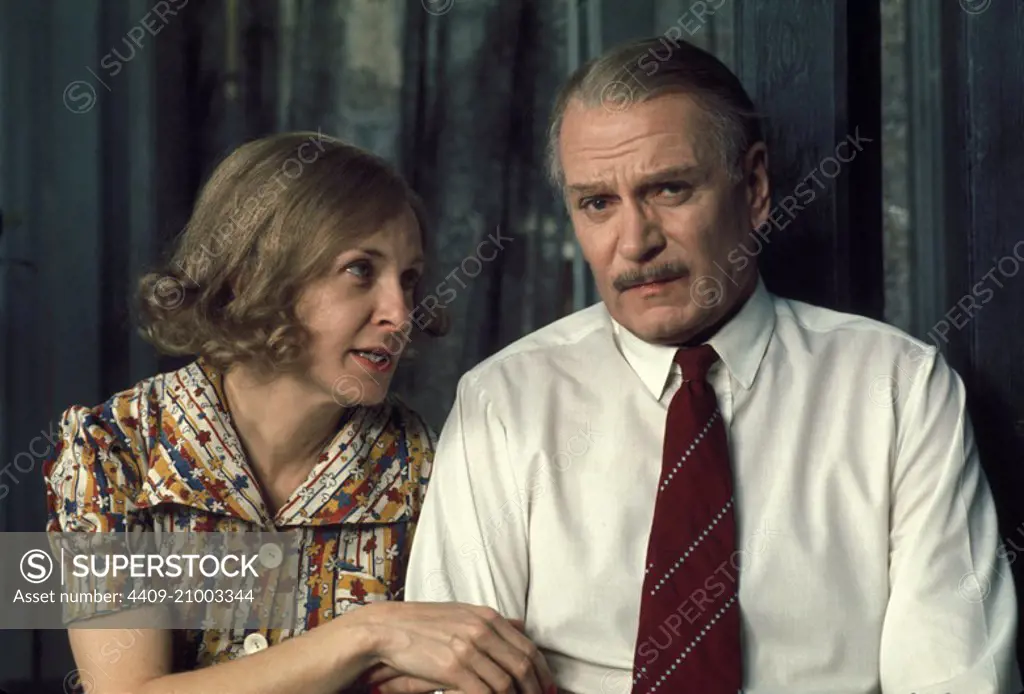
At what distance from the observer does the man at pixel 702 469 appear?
190 cm

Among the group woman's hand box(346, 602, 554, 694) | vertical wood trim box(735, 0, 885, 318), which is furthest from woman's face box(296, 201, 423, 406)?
vertical wood trim box(735, 0, 885, 318)

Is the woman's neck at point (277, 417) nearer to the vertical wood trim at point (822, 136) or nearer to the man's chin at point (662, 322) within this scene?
the man's chin at point (662, 322)

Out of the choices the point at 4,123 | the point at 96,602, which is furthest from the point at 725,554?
the point at 4,123

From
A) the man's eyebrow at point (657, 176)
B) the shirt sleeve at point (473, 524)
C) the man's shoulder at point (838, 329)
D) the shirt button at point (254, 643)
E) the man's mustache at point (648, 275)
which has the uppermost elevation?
the man's eyebrow at point (657, 176)

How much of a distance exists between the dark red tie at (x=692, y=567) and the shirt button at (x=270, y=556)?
2.27ft

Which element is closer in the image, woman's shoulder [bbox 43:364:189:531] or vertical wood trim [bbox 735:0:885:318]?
woman's shoulder [bbox 43:364:189:531]

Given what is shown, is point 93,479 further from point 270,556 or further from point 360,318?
point 360,318

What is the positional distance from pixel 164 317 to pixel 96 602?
541mm

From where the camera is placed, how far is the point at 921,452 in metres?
1.96

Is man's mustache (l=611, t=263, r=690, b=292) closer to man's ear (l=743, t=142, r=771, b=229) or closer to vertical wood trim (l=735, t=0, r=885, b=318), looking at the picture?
man's ear (l=743, t=142, r=771, b=229)

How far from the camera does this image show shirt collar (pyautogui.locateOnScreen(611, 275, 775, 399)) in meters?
2.06

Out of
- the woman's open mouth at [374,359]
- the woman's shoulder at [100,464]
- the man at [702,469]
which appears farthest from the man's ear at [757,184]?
the woman's shoulder at [100,464]

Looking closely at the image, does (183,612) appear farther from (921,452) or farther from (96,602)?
(921,452)

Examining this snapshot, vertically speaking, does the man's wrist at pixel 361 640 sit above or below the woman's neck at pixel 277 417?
below
